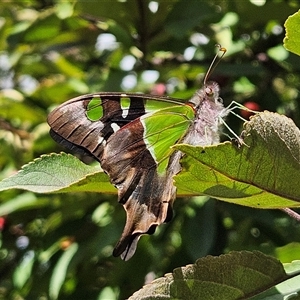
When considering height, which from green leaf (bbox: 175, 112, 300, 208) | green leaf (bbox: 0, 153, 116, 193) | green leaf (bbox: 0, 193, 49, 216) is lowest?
green leaf (bbox: 0, 193, 49, 216)

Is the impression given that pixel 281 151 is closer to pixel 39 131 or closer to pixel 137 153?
pixel 137 153

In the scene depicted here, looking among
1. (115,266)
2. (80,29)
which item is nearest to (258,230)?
(115,266)

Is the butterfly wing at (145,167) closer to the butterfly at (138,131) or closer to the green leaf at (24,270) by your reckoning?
the butterfly at (138,131)

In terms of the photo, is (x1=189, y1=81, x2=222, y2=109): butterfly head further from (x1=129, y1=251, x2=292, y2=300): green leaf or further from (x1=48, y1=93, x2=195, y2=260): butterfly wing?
(x1=129, y1=251, x2=292, y2=300): green leaf

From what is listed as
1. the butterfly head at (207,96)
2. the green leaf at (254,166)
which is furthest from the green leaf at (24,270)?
the green leaf at (254,166)

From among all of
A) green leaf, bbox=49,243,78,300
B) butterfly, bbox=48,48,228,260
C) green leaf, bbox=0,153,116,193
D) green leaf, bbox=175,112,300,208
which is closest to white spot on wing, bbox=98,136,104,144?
butterfly, bbox=48,48,228,260

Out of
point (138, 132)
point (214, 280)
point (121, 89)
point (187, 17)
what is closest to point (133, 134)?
point (138, 132)
